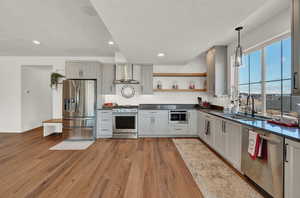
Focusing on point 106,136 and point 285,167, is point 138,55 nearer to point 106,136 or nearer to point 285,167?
point 106,136

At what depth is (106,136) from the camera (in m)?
4.44

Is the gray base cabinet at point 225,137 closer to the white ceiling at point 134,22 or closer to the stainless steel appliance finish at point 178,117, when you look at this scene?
the stainless steel appliance finish at point 178,117

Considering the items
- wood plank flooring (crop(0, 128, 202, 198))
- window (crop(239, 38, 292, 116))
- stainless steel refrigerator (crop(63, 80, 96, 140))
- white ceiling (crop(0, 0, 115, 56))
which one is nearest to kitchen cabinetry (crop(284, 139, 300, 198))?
wood plank flooring (crop(0, 128, 202, 198))

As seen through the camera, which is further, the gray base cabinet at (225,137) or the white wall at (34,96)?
the white wall at (34,96)

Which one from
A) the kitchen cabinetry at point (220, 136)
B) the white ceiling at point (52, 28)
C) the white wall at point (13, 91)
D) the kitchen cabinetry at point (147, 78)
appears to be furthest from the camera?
the white wall at point (13, 91)

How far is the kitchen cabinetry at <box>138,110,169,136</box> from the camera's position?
4.52 meters

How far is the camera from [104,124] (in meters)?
4.43

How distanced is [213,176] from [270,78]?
2.08 metres

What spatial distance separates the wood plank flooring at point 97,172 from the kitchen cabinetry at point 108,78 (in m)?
1.67

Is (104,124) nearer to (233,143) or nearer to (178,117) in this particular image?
(178,117)

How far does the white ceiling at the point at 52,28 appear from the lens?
229 cm

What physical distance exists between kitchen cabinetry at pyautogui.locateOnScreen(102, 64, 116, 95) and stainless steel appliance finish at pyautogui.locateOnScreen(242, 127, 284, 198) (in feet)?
12.5

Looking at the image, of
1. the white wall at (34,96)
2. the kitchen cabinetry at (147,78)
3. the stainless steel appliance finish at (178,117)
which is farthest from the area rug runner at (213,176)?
the white wall at (34,96)

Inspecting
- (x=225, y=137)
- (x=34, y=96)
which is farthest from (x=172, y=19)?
Result: (x=34, y=96)
